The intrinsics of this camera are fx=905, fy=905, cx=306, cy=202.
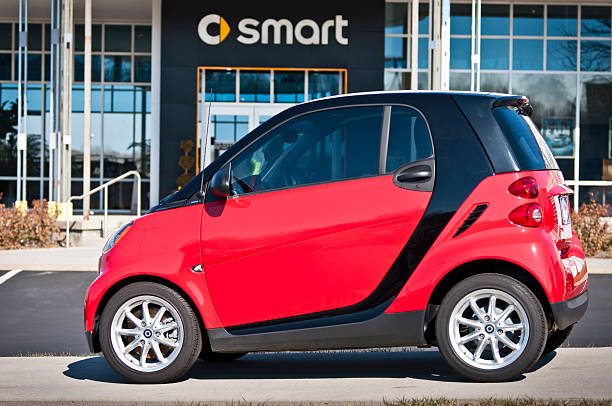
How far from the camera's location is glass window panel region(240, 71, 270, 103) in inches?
935

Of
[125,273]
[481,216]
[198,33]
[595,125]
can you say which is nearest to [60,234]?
[198,33]

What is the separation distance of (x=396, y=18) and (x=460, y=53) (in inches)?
82.9

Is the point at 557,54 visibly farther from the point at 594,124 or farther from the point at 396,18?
the point at 396,18

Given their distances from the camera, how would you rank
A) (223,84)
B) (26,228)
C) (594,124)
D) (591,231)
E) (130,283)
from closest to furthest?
(130,283) → (591,231) → (26,228) → (223,84) → (594,124)

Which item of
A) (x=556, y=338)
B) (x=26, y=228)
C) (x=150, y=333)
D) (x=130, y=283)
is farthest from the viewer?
(x=26, y=228)

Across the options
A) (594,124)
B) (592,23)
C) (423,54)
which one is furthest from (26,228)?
(592,23)

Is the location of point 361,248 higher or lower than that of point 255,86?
lower

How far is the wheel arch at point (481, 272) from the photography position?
5648 millimetres

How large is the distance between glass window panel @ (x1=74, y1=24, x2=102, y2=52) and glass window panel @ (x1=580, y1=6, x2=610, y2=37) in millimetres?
14130

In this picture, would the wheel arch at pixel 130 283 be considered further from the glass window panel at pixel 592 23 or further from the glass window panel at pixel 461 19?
the glass window panel at pixel 592 23

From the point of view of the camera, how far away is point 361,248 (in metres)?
5.66

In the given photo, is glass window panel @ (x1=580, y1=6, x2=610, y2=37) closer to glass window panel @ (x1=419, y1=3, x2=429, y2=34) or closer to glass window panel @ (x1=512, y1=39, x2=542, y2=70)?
glass window panel @ (x1=512, y1=39, x2=542, y2=70)

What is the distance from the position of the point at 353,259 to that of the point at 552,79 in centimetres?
2185

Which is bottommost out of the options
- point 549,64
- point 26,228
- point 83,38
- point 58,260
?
point 58,260
